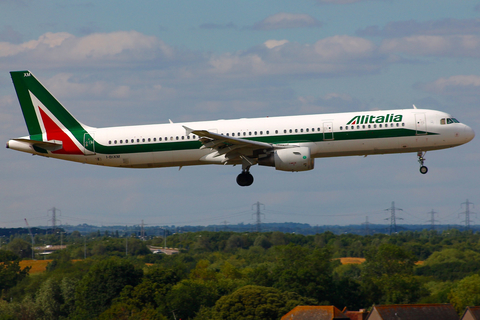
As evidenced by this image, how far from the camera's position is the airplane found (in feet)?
180

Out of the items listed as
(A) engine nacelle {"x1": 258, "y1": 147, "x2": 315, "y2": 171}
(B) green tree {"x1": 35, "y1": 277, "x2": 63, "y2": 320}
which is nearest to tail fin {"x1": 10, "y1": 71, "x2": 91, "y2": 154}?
(A) engine nacelle {"x1": 258, "y1": 147, "x2": 315, "y2": 171}

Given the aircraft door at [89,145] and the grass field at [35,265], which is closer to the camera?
the aircraft door at [89,145]

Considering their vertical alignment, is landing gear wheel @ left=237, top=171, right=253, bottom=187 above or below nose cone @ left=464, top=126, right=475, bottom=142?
below

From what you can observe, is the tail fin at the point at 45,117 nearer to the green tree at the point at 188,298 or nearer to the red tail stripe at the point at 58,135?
the red tail stripe at the point at 58,135

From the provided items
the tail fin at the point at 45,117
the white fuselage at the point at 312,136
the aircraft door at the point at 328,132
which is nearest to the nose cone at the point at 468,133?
the white fuselage at the point at 312,136

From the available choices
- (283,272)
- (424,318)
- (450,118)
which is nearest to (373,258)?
(283,272)

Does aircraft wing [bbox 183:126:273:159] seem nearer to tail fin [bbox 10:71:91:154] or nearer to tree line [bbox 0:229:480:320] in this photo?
tail fin [bbox 10:71:91:154]

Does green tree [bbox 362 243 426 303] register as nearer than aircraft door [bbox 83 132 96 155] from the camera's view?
No

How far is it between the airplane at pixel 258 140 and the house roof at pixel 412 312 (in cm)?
2971

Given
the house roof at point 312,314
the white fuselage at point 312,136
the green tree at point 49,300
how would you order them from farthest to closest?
1. the green tree at point 49,300
2. the house roof at point 312,314
3. the white fuselage at point 312,136

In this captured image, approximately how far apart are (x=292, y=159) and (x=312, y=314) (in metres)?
38.0

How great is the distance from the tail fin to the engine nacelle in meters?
17.1

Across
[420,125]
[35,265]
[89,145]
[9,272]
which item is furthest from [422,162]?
[35,265]

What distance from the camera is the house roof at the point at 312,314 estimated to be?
86.2 metres
